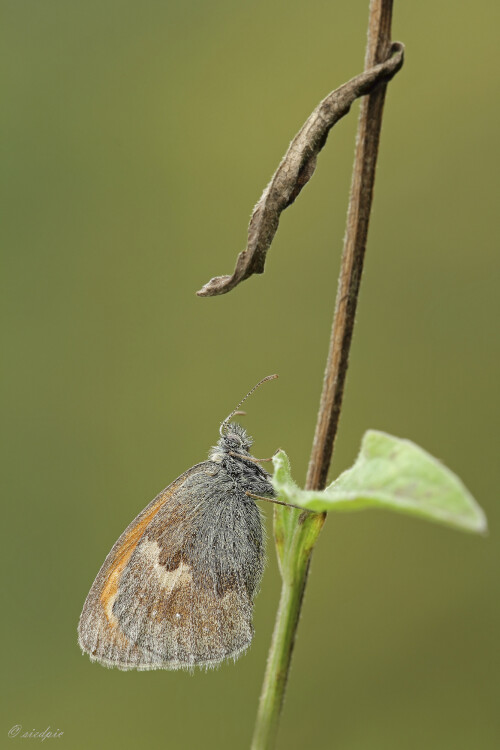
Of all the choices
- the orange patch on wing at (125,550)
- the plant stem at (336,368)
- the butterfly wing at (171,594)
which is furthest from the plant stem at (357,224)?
the orange patch on wing at (125,550)

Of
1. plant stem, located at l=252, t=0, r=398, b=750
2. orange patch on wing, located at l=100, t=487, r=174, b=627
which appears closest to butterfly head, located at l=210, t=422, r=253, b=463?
orange patch on wing, located at l=100, t=487, r=174, b=627

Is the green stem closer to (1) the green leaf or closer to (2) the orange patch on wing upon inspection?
(1) the green leaf

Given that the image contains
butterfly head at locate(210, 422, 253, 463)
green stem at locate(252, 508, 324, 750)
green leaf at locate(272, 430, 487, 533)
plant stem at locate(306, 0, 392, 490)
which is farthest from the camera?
butterfly head at locate(210, 422, 253, 463)

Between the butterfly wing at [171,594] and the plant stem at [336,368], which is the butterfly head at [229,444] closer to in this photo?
the butterfly wing at [171,594]

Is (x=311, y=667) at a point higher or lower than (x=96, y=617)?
lower

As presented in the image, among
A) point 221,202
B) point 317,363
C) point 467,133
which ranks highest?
point 467,133

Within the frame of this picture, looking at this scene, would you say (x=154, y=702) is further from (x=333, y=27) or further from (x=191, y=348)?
(x=333, y=27)

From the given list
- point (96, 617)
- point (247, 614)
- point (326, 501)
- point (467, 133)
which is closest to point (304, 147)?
point (326, 501)
